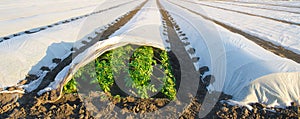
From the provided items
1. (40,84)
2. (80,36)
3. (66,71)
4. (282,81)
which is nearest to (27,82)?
(40,84)

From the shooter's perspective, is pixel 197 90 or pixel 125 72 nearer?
pixel 125 72

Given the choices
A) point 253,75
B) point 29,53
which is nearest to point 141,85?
point 253,75

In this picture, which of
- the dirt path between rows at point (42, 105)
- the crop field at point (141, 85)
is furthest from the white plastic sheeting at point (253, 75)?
the dirt path between rows at point (42, 105)

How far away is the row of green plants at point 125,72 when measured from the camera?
421 cm

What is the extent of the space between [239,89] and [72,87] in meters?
2.81

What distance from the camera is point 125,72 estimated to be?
14.7 ft

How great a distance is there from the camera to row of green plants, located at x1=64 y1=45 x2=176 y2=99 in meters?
4.21

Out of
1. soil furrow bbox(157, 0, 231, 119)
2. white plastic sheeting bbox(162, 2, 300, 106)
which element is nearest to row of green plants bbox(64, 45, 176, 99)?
soil furrow bbox(157, 0, 231, 119)

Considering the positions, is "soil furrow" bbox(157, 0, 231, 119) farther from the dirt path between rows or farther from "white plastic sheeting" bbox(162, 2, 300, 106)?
the dirt path between rows

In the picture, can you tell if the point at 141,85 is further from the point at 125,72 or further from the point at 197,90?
the point at 197,90

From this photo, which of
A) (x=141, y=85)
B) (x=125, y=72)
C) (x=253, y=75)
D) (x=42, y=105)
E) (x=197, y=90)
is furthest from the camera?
(x=197, y=90)

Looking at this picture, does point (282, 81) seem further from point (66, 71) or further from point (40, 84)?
point (40, 84)

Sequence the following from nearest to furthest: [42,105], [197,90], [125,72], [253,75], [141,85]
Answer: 1. [42,105]
2. [141,85]
3. [253,75]
4. [125,72]
5. [197,90]

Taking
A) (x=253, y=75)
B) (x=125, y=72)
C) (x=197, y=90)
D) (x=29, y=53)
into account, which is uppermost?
(x=29, y=53)
